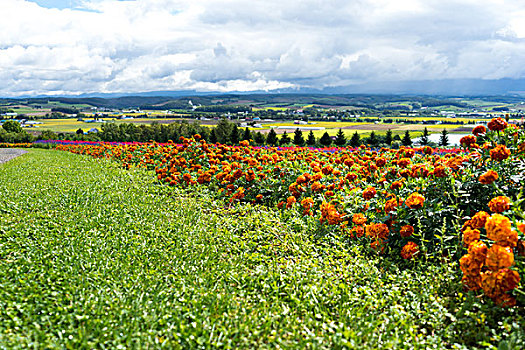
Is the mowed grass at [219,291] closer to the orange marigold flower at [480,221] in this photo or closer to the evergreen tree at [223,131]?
the orange marigold flower at [480,221]

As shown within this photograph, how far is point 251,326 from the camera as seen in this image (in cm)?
266

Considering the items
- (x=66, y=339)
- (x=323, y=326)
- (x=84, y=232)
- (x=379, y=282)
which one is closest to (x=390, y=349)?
(x=323, y=326)

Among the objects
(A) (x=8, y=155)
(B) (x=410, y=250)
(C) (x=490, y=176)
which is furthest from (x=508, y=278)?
(A) (x=8, y=155)

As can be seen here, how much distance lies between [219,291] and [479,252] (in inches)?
90.2

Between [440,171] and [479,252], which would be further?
[440,171]

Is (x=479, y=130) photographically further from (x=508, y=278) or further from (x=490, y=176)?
(x=508, y=278)

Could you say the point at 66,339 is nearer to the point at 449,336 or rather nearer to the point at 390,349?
the point at 390,349

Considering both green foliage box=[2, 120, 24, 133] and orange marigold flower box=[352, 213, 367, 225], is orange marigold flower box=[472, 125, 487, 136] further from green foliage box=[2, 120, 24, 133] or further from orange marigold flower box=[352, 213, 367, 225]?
green foliage box=[2, 120, 24, 133]

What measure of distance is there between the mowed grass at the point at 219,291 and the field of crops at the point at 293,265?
0.05 ft

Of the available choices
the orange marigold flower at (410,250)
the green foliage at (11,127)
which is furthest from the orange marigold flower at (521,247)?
the green foliage at (11,127)

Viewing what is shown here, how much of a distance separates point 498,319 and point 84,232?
4.66m

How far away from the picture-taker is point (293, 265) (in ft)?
12.1

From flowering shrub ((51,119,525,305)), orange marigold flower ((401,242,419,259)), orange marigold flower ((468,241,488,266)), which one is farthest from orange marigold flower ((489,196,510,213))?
orange marigold flower ((401,242,419,259))

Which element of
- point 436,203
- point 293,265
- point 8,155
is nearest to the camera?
point 293,265
